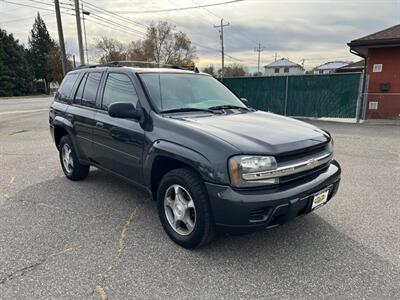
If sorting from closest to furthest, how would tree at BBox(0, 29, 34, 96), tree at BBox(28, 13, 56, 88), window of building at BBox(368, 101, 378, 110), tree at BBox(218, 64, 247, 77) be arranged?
window of building at BBox(368, 101, 378, 110) < tree at BBox(0, 29, 34, 96) < tree at BBox(28, 13, 56, 88) < tree at BBox(218, 64, 247, 77)

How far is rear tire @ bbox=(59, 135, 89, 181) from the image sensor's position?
16.3ft

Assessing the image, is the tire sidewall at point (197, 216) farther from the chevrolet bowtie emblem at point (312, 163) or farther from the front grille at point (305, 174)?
the chevrolet bowtie emblem at point (312, 163)

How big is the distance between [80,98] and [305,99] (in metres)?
11.0

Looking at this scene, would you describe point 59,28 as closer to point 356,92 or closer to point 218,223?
point 356,92

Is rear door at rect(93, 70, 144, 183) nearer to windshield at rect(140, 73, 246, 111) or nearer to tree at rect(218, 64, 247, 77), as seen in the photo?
windshield at rect(140, 73, 246, 111)

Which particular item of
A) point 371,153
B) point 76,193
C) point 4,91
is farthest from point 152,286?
point 4,91

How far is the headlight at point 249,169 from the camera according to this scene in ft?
8.41

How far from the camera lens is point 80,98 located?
183 inches

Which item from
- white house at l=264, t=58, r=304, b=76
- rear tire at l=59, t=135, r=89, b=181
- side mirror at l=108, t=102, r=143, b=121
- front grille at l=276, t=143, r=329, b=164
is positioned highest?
white house at l=264, t=58, r=304, b=76

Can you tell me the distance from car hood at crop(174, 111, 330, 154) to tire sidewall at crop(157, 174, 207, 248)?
0.55 m

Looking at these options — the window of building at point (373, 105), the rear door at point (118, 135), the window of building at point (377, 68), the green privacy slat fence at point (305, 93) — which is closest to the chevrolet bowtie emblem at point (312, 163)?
the rear door at point (118, 135)

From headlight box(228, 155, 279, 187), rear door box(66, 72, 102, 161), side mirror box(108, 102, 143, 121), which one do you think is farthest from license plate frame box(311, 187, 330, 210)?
rear door box(66, 72, 102, 161)

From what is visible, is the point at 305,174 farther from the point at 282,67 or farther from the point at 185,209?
the point at 282,67

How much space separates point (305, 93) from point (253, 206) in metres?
12.1
